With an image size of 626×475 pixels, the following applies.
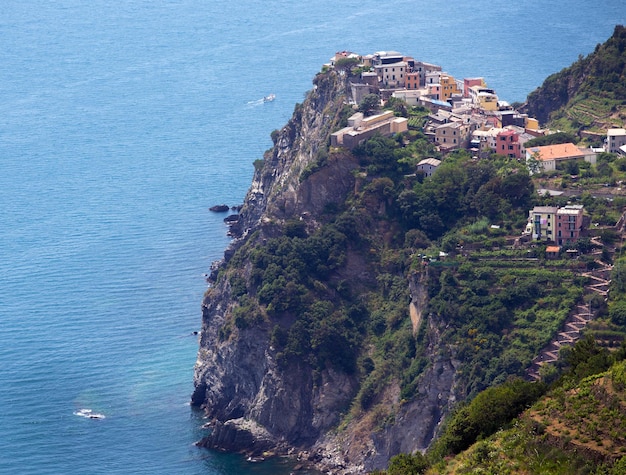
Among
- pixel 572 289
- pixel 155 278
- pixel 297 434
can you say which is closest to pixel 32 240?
pixel 155 278

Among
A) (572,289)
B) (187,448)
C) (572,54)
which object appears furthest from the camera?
(572,54)

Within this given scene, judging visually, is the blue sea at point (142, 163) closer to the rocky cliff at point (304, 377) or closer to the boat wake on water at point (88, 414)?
the boat wake on water at point (88, 414)

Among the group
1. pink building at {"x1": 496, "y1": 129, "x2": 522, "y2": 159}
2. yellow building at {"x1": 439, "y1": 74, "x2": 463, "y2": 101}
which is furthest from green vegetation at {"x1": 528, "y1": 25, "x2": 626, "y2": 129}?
yellow building at {"x1": 439, "y1": 74, "x2": 463, "y2": 101}

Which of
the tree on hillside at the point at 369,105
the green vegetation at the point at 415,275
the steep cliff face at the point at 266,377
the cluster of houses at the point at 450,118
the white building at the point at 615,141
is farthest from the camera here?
the tree on hillside at the point at 369,105

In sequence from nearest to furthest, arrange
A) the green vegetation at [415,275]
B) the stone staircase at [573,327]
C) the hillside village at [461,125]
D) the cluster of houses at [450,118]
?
the stone staircase at [573,327]
the green vegetation at [415,275]
the hillside village at [461,125]
the cluster of houses at [450,118]

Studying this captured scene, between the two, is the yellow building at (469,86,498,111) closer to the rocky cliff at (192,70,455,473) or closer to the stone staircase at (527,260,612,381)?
the rocky cliff at (192,70,455,473)

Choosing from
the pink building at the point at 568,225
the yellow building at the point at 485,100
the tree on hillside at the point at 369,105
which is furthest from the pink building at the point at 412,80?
the pink building at the point at 568,225

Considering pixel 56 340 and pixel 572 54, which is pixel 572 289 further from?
pixel 572 54
